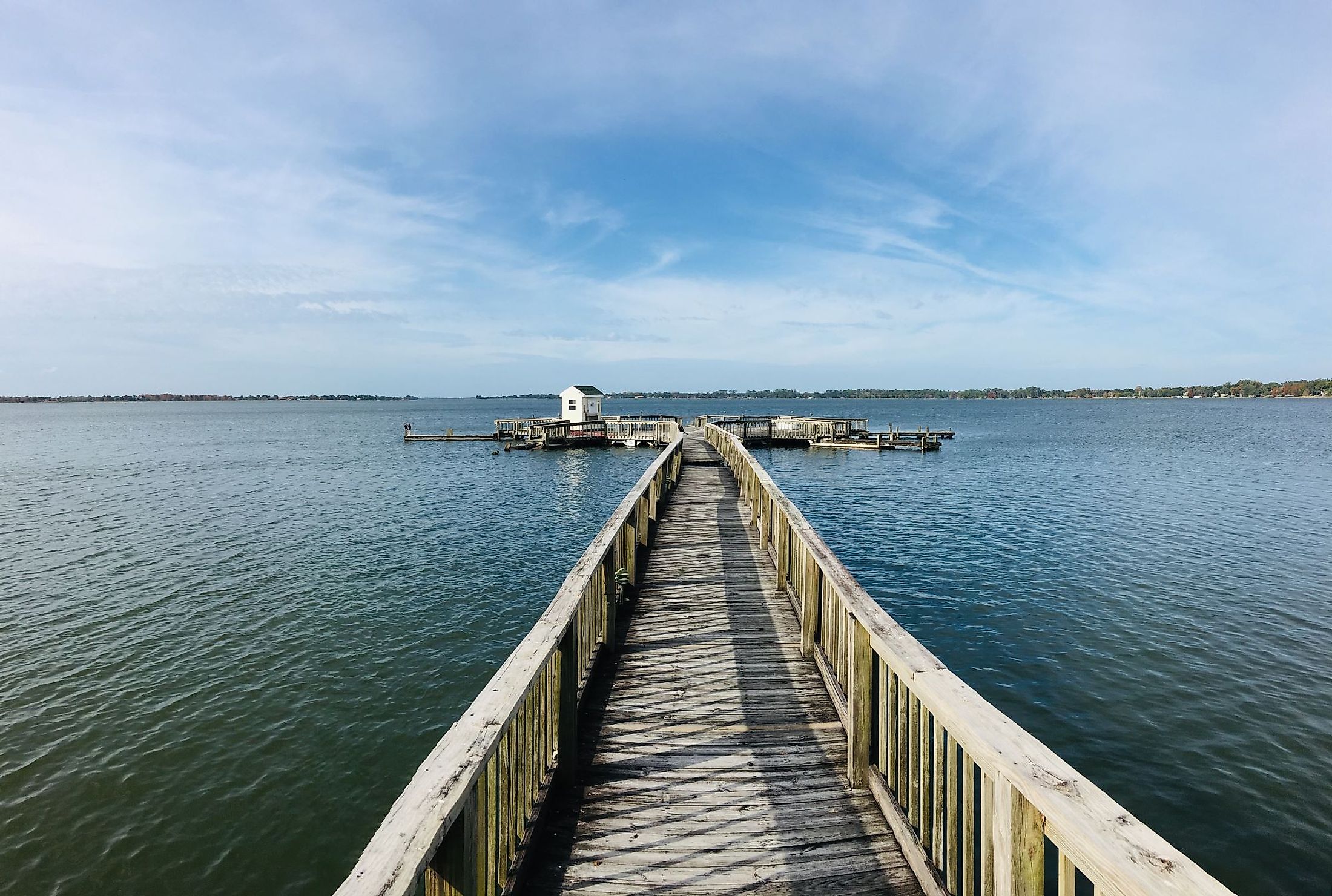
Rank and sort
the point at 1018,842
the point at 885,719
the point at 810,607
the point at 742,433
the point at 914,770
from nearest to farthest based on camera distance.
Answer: the point at 1018,842 < the point at 914,770 < the point at 885,719 < the point at 810,607 < the point at 742,433

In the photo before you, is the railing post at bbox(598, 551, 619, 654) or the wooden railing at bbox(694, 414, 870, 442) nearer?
the railing post at bbox(598, 551, 619, 654)

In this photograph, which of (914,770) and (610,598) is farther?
(610,598)

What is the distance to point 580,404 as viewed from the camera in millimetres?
48125

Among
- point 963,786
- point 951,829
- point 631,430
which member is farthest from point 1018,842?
point 631,430

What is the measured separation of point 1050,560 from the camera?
15.8 meters

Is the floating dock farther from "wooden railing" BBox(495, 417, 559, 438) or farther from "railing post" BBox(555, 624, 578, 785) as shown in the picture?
"railing post" BBox(555, 624, 578, 785)

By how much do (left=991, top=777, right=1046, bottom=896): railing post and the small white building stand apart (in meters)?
45.8

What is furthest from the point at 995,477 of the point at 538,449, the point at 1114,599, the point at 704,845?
A: the point at 704,845

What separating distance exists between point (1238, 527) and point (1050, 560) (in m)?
8.75

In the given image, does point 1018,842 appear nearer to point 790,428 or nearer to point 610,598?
point 610,598

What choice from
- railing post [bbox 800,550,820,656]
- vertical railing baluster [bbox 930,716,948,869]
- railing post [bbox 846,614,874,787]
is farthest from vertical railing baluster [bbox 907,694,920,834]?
railing post [bbox 800,550,820,656]

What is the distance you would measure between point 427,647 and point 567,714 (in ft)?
25.7

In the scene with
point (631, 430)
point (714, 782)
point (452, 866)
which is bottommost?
point (714, 782)

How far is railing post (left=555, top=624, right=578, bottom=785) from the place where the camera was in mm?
3855
